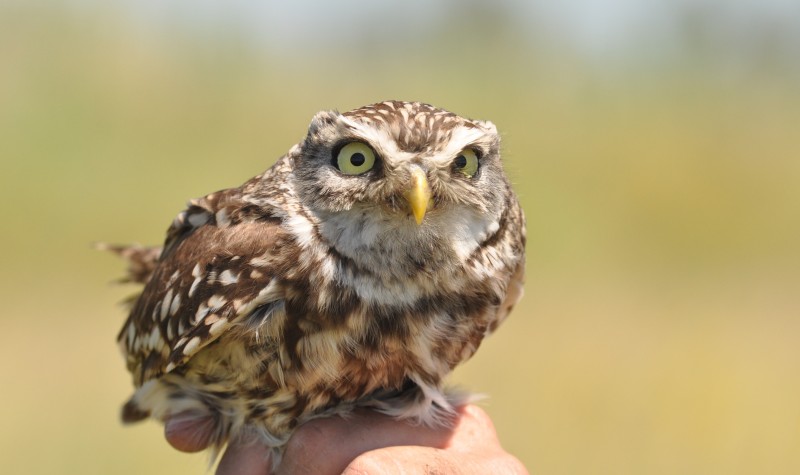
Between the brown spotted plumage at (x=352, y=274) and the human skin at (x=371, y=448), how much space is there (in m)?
0.07

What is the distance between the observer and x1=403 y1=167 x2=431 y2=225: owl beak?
2607 mm

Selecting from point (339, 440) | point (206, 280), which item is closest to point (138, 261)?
point (206, 280)

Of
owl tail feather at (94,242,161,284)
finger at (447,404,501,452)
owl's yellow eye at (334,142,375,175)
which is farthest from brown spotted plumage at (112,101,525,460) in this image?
owl tail feather at (94,242,161,284)

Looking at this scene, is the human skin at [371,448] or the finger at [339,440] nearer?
the human skin at [371,448]

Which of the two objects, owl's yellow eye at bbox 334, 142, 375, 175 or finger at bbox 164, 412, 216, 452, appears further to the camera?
finger at bbox 164, 412, 216, 452

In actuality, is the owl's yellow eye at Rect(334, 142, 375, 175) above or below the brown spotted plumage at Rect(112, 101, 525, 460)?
above

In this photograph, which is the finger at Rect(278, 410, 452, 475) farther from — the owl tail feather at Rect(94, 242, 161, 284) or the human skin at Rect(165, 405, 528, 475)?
the owl tail feather at Rect(94, 242, 161, 284)

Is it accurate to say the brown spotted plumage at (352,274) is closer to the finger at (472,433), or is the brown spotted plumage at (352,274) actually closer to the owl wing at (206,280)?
the owl wing at (206,280)

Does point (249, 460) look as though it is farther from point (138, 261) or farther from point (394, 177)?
point (138, 261)

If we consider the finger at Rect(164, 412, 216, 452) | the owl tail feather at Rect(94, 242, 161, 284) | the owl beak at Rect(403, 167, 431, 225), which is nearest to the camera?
the owl beak at Rect(403, 167, 431, 225)

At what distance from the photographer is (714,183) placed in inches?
474

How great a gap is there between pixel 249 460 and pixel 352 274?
948mm

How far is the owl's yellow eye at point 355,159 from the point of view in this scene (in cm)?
278

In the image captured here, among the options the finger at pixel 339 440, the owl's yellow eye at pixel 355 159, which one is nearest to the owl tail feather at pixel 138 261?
the finger at pixel 339 440
